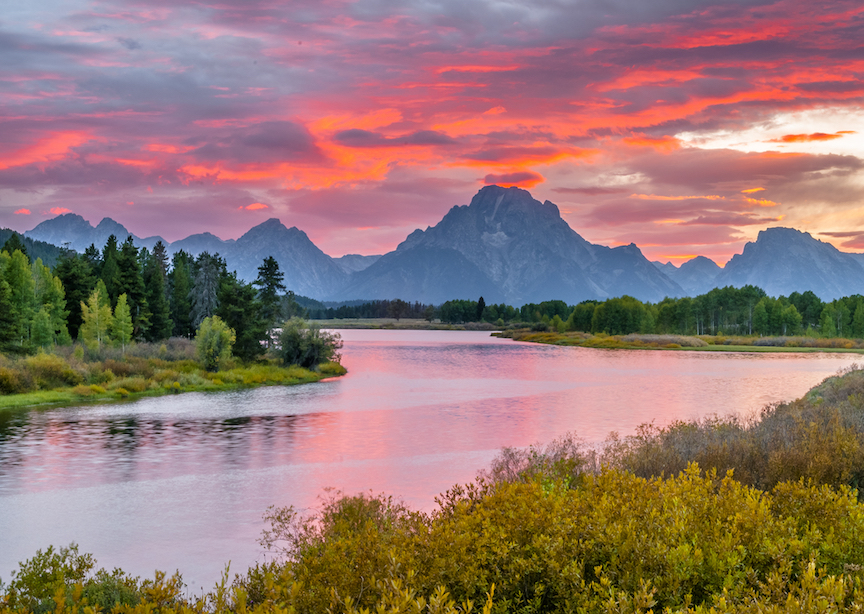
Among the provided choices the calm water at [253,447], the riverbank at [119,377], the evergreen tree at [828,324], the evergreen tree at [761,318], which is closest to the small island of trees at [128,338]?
the riverbank at [119,377]

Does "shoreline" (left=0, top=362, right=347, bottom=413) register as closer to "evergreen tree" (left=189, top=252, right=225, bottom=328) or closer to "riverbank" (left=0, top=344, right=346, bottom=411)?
"riverbank" (left=0, top=344, right=346, bottom=411)

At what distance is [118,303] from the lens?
206ft

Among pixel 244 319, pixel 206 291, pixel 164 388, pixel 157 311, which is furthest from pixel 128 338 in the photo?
pixel 206 291

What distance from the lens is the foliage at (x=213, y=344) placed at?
5509 centimetres

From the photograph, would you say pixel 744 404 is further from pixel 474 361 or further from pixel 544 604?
pixel 474 361

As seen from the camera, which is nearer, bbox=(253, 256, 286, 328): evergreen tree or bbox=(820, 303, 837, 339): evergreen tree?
bbox=(253, 256, 286, 328): evergreen tree

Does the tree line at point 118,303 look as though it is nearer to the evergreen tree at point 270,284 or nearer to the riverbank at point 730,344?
the evergreen tree at point 270,284

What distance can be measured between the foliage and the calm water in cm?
827

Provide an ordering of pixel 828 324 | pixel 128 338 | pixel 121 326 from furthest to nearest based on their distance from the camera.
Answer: pixel 828 324, pixel 128 338, pixel 121 326

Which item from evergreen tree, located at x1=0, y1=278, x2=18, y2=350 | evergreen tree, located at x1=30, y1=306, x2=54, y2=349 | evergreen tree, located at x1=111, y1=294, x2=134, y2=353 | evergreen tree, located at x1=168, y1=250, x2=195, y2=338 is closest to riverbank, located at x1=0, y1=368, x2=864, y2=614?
evergreen tree, located at x1=0, y1=278, x2=18, y2=350

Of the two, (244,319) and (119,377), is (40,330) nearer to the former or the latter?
(119,377)

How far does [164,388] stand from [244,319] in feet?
58.2

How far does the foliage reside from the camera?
5509 centimetres

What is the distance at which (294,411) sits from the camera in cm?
3916
